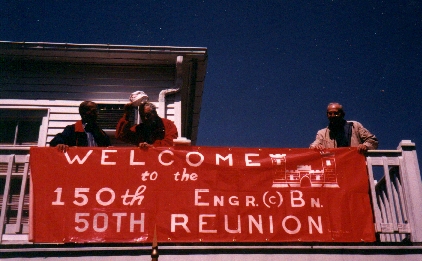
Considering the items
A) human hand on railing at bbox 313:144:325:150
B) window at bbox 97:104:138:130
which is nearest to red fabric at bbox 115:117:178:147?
human hand on railing at bbox 313:144:325:150

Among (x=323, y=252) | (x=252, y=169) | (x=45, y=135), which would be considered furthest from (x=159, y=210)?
(x=45, y=135)

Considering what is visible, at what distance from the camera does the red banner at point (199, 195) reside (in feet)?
15.7

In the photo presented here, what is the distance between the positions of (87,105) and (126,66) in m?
2.62

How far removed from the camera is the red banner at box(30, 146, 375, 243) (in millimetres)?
4785

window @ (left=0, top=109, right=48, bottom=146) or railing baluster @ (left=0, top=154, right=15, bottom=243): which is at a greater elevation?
window @ (left=0, top=109, right=48, bottom=146)

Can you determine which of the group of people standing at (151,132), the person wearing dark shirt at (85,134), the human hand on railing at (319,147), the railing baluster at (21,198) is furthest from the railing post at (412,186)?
the railing baluster at (21,198)

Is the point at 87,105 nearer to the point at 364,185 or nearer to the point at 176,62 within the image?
the point at 176,62

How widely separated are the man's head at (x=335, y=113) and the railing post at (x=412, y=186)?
910 mm

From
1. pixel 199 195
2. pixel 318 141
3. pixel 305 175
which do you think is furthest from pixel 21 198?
pixel 318 141

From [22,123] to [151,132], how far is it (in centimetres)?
319

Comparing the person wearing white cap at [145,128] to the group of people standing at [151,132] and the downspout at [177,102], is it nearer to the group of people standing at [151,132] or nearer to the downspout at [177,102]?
the group of people standing at [151,132]

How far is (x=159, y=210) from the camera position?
16.0 feet

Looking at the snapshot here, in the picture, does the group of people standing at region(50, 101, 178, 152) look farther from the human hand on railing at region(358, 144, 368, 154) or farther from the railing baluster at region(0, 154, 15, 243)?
the human hand on railing at region(358, 144, 368, 154)

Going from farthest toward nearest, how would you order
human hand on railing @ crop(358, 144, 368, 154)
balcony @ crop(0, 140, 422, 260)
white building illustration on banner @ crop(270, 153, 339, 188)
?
human hand on railing @ crop(358, 144, 368, 154) < white building illustration on banner @ crop(270, 153, 339, 188) < balcony @ crop(0, 140, 422, 260)
